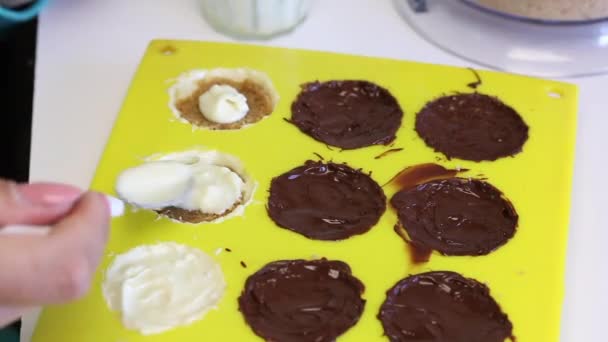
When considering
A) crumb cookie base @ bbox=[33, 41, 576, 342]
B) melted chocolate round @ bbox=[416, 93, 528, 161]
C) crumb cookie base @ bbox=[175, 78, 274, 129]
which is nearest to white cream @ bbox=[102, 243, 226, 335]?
crumb cookie base @ bbox=[33, 41, 576, 342]

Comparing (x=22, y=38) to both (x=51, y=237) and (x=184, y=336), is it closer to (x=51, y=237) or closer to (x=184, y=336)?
(x=184, y=336)

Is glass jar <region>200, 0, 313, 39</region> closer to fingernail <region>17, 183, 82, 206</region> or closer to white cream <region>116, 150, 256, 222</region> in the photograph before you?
white cream <region>116, 150, 256, 222</region>

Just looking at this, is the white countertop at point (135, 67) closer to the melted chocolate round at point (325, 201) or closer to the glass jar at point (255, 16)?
the glass jar at point (255, 16)

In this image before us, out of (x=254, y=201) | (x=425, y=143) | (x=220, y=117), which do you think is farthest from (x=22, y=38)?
(x=425, y=143)

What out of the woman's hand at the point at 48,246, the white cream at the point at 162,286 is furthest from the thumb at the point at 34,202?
the white cream at the point at 162,286

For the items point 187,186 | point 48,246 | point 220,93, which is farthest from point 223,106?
point 48,246

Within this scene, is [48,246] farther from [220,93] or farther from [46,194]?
[220,93]
